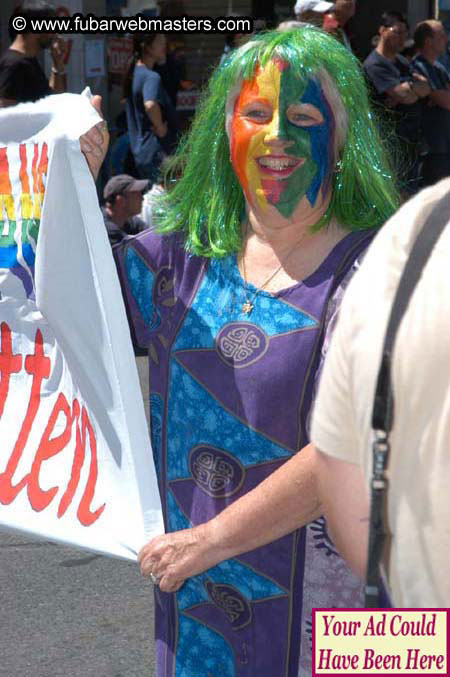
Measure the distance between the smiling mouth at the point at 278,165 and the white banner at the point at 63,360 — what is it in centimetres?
35

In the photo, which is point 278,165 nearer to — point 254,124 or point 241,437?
point 254,124

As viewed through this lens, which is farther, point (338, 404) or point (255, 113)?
point (255, 113)

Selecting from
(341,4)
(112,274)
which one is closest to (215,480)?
(112,274)

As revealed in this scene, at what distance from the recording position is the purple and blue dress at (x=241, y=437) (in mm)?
2225

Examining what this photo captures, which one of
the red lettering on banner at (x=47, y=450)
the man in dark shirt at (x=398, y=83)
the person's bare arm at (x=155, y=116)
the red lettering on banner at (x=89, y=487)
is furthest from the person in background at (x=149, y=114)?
the red lettering on banner at (x=89, y=487)

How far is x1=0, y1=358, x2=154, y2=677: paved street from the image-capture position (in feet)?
12.7

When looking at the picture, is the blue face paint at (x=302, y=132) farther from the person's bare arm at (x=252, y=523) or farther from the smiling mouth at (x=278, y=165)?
the person's bare arm at (x=252, y=523)

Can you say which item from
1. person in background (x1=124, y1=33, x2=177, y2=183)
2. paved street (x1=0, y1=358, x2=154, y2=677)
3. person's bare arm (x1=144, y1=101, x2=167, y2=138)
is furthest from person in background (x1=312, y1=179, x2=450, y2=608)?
person's bare arm (x1=144, y1=101, x2=167, y2=138)

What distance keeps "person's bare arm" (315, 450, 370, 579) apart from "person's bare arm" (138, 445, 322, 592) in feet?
2.06

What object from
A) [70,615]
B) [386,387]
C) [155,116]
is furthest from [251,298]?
[155,116]

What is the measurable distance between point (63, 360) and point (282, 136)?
2.10 ft

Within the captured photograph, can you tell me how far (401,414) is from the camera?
1267 mm

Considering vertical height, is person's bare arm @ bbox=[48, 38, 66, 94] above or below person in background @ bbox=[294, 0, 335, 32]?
below

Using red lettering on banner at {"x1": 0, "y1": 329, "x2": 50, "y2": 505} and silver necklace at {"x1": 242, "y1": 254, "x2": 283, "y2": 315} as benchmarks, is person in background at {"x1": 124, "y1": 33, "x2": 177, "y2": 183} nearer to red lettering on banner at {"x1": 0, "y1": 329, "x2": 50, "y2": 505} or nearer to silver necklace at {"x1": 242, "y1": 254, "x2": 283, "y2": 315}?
red lettering on banner at {"x1": 0, "y1": 329, "x2": 50, "y2": 505}
